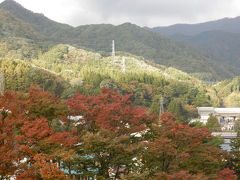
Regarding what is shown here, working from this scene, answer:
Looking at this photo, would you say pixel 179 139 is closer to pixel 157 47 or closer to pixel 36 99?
pixel 36 99

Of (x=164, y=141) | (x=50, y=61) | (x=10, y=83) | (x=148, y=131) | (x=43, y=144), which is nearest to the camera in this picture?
(x=43, y=144)

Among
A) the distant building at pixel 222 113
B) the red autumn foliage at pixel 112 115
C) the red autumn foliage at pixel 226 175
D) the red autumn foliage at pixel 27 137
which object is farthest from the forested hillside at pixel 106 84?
the red autumn foliage at pixel 226 175

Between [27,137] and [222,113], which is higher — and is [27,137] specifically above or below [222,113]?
above

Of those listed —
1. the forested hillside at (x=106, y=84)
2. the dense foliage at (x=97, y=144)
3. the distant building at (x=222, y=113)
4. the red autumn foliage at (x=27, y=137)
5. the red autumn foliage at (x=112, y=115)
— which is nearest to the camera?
the red autumn foliage at (x=27, y=137)

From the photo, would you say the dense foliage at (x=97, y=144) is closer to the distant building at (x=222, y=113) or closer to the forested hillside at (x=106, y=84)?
the forested hillside at (x=106, y=84)

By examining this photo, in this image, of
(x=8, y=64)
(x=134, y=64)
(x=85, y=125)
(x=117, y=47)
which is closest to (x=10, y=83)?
(x=8, y=64)

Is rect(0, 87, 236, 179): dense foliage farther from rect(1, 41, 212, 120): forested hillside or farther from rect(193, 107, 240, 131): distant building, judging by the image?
rect(193, 107, 240, 131): distant building

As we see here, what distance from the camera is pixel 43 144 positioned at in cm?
1206

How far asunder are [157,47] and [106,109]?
7418 inches

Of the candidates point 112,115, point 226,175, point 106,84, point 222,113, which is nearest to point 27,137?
point 112,115

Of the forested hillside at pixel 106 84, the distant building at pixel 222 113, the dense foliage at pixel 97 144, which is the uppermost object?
the forested hillside at pixel 106 84

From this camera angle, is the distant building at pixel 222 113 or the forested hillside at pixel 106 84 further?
the distant building at pixel 222 113

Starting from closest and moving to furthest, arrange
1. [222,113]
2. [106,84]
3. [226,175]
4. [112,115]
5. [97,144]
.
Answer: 1. [97,144]
2. [226,175]
3. [112,115]
4. [106,84]
5. [222,113]

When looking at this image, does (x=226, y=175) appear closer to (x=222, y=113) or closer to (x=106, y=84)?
(x=106, y=84)
